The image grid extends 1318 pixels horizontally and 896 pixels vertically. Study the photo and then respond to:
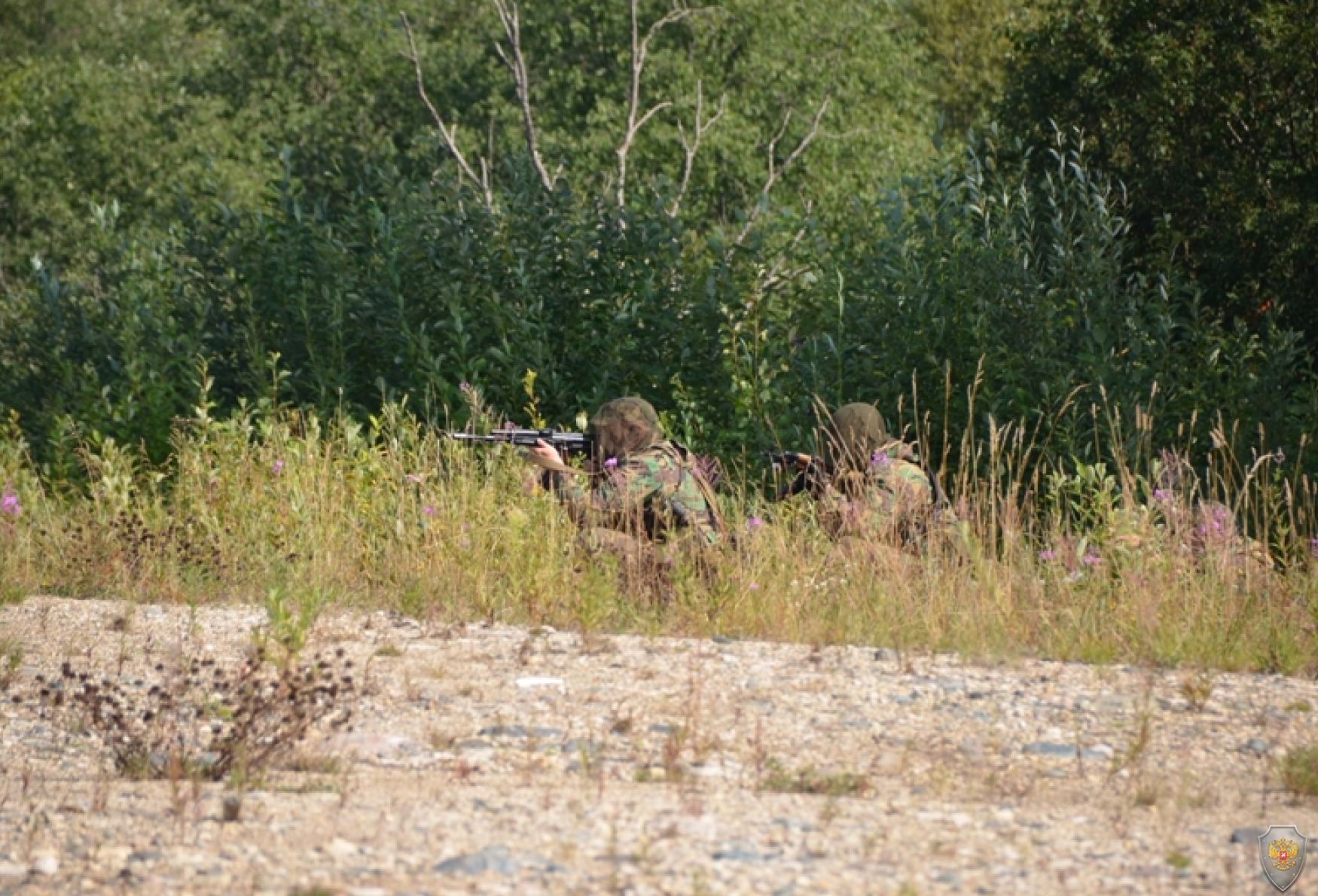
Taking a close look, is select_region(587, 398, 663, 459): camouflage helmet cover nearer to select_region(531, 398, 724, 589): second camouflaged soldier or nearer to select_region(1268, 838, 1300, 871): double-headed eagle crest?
select_region(531, 398, 724, 589): second camouflaged soldier

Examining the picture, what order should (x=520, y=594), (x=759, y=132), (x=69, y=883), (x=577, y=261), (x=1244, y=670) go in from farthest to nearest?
(x=759, y=132) → (x=577, y=261) → (x=520, y=594) → (x=1244, y=670) → (x=69, y=883)

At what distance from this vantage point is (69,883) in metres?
4.02

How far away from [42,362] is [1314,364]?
32.3 feet

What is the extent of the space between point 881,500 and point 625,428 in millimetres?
1344

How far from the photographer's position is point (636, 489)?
8070 mm

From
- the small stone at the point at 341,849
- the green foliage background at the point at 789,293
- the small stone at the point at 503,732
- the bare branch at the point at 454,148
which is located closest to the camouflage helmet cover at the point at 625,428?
the green foliage background at the point at 789,293

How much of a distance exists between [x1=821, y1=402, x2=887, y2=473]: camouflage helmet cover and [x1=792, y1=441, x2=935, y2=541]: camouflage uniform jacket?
103 millimetres

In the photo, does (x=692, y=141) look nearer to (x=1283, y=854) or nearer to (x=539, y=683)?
(x=539, y=683)

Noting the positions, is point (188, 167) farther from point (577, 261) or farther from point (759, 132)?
point (577, 261)

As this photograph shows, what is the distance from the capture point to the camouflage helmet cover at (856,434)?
324 inches

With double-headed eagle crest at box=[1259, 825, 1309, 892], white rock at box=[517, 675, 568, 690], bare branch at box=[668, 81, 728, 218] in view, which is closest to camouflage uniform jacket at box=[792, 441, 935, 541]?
white rock at box=[517, 675, 568, 690]

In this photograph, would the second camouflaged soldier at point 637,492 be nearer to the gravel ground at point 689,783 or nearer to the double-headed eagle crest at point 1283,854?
the gravel ground at point 689,783

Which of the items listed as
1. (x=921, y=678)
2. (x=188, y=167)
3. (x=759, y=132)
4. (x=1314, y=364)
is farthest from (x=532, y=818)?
(x=188, y=167)

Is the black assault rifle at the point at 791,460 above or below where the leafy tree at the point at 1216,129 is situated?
below
